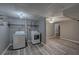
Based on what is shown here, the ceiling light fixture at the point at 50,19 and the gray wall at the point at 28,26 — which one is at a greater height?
the ceiling light fixture at the point at 50,19

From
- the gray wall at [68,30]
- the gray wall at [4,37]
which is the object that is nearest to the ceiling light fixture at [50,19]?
the gray wall at [68,30]

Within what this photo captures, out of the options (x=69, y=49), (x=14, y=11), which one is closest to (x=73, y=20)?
(x=69, y=49)

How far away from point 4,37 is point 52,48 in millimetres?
1108

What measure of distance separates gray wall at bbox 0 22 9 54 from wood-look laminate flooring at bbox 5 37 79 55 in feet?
0.49

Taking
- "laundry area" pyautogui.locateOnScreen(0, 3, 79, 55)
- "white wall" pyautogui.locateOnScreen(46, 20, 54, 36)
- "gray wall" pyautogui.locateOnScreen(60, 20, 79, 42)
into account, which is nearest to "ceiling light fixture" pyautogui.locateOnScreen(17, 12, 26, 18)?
"laundry area" pyautogui.locateOnScreen(0, 3, 79, 55)

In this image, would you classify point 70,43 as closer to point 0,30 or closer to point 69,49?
point 69,49

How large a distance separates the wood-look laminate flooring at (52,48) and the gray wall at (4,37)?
0.15 metres

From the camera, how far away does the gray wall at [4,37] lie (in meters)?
1.49

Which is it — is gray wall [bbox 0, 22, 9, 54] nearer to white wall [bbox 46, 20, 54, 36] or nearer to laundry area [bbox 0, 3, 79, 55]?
laundry area [bbox 0, 3, 79, 55]

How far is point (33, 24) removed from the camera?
1.67 metres

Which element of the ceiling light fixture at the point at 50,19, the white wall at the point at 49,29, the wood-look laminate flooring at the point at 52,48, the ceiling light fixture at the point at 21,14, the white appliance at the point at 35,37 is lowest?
the wood-look laminate flooring at the point at 52,48

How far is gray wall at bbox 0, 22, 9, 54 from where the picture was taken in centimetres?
149

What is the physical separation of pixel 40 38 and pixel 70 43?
77 centimetres

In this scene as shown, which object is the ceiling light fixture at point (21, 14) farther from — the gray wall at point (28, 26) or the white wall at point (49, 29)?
the white wall at point (49, 29)
